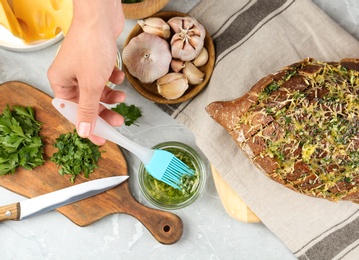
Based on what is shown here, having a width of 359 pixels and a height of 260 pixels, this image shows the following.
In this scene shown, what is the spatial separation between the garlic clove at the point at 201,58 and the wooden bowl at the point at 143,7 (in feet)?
0.70

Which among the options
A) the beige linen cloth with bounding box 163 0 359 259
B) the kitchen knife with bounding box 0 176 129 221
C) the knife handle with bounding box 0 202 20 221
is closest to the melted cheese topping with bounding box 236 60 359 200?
the beige linen cloth with bounding box 163 0 359 259

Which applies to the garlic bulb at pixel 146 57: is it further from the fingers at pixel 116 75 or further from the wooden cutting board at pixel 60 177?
the wooden cutting board at pixel 60 177

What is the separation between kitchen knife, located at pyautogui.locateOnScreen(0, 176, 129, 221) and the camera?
193cm

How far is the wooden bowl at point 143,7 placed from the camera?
1.78 metres

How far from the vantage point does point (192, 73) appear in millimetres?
1840

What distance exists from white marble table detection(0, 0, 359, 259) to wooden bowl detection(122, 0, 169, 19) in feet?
0.57

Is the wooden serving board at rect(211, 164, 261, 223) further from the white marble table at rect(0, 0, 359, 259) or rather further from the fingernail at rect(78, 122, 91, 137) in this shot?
the fingernail at rect(78, 122, 91, 137)

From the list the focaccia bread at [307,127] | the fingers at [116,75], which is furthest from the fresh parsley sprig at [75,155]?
the focaccia bread at [307,127]

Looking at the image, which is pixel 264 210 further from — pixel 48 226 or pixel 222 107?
pixel 48 226

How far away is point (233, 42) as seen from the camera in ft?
6.29

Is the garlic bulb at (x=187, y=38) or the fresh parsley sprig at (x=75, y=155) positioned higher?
the garlic bulb at (x=187, y=38)

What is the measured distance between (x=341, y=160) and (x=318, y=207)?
317 millimetres

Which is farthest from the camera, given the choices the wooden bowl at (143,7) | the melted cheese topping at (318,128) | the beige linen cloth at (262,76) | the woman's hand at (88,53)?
the beige linen cloth at (262,76)

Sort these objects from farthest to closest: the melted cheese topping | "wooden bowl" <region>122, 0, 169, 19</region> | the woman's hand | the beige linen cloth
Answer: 1. the beige linen cloth
2. "wooden bowl" <region>122, 0, 169, 19</region>
3. the melted cheese topping
4. the woman's hand
